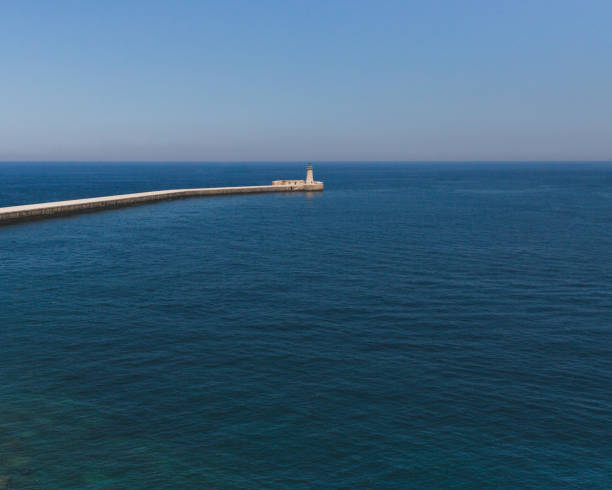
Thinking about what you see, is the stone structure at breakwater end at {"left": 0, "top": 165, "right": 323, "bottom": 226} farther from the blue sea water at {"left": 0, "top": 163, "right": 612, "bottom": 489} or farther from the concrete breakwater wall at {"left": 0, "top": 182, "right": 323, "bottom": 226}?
the blue sea water at {"left": 0, "top": 163, "right": 612, "bottom": 489}

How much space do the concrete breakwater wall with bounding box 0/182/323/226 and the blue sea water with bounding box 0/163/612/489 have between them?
3519 cm

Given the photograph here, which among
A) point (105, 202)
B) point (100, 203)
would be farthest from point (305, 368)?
point (105, 202)

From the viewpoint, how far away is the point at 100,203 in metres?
130

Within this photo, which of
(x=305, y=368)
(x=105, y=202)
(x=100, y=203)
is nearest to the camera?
Answer: (x=305, y=368)

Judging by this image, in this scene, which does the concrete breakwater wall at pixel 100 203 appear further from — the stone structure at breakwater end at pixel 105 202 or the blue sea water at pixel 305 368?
the blue sea water at pixel 305 368

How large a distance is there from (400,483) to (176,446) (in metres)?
10.9

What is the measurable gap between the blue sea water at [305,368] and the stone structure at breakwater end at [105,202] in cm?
3519

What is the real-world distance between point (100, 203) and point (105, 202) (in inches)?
82.4

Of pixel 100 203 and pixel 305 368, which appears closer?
pixel 305 368

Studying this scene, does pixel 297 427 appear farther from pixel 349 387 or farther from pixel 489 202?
pixel 489 202

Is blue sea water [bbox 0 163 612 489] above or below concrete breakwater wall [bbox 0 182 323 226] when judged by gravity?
below

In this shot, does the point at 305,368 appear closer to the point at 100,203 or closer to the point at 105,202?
the point at 100,203

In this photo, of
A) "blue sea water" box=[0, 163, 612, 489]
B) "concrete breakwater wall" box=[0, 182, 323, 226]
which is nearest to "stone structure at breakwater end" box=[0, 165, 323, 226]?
"concrete breakwater wall" box=[0, 182, 323, 226]

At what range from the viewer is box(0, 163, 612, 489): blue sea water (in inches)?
968
